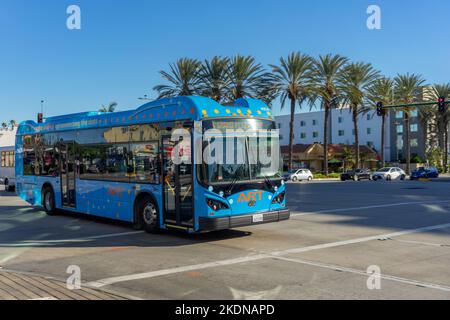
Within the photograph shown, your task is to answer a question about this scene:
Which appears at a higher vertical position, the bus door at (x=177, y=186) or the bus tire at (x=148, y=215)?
the bus door at (x=177, y=186)

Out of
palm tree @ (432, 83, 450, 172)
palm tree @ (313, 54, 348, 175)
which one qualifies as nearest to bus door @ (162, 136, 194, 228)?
palm tree @ (313, 54, 348, 175)

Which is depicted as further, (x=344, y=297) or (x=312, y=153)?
(x=312, y=153)

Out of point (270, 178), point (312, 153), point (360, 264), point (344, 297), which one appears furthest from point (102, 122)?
point (312, 153)

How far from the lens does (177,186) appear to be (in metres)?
11.0

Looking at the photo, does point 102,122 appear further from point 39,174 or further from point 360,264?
point 360,264

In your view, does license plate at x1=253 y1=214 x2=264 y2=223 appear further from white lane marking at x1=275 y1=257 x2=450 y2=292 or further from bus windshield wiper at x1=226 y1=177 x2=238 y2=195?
white lane marking at x1=275 y1=257 x2=450 y2=292

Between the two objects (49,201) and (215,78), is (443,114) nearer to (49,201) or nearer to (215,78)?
(215,78)

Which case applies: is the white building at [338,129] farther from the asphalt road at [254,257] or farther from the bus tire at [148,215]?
the bus tire at [148,215]

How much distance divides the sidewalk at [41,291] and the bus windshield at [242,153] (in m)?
4.18

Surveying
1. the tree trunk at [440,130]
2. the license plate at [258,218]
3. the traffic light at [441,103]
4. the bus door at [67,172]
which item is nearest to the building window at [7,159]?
the bus door at [67,172]

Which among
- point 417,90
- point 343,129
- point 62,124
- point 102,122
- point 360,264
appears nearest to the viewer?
point 360,264

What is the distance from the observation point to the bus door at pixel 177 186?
1062 centimetres
